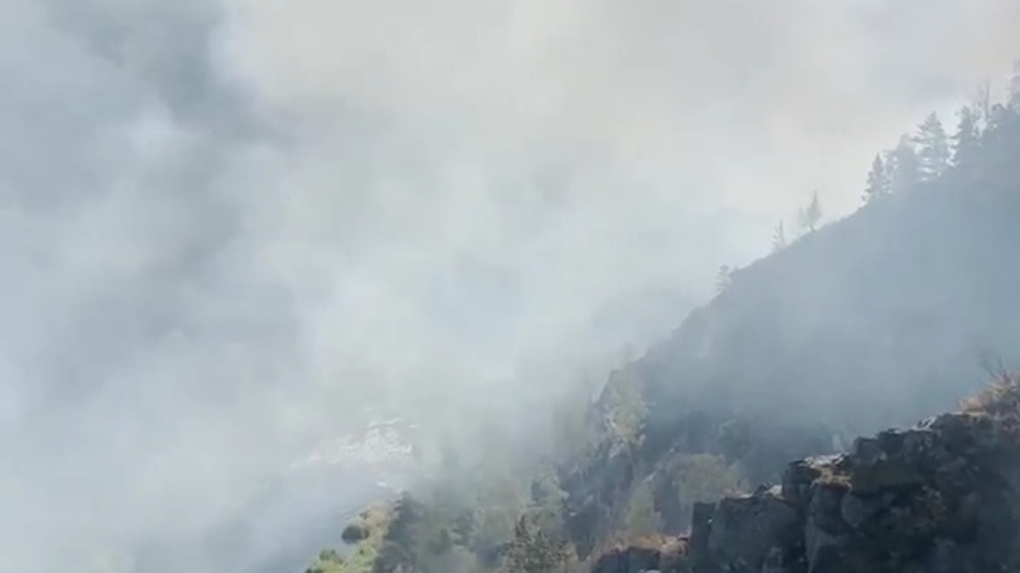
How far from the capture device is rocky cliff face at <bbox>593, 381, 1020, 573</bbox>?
221ft

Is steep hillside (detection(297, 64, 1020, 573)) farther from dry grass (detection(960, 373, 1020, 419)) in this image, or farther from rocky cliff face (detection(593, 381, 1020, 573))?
dry grass (detection(960, 373, 1020, 419))

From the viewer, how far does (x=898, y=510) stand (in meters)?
69.5

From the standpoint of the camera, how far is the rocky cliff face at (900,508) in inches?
2653

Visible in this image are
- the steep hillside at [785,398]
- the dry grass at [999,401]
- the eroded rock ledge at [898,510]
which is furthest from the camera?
the steep hillside at [785,398]

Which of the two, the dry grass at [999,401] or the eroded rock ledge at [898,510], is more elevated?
the dry grass at [999,401]

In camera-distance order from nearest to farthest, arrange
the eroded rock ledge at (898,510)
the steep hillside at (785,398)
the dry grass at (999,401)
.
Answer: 1. the eroded rock ledge at (898,510)
2. the dry grass at (999,401)
3. the steep hillside at (785,398)

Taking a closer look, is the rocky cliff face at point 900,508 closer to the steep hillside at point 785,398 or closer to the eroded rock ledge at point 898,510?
the eroded rock ledge at point 898,510

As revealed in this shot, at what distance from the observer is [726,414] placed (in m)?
178

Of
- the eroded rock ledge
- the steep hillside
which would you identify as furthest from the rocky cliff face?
the steep hillside

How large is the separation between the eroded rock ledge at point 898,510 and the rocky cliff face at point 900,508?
59mm

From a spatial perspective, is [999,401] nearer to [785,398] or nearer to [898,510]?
[898,510]

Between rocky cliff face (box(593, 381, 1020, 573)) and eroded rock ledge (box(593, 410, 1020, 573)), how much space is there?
0.06 meters

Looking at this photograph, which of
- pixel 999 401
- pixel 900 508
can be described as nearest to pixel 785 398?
pixel 999 401

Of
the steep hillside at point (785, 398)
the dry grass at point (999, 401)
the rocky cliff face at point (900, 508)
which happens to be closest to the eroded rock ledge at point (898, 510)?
the rocky cliff face at point (900, 508)
